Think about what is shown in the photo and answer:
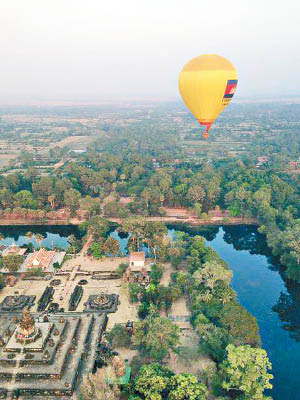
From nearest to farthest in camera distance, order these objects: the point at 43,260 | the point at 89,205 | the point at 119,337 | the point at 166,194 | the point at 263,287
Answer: the point at 119,337
the point at 263,287
the point at 43,260
the point at 89,205
the point at 166,194

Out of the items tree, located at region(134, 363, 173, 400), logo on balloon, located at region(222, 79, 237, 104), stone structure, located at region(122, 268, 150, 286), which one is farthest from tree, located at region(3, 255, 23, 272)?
logo on balloon, located at region(222, 79, 237, 104)

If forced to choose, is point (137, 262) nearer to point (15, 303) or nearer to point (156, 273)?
point (156, 273)

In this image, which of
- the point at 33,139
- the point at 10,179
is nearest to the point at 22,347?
the point at 10,179

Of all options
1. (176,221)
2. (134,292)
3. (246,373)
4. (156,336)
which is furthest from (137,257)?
(246,373)

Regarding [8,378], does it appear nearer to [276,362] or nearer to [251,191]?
[276,362]

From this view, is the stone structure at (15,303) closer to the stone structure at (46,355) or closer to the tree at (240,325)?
the stone structure at (46,355)

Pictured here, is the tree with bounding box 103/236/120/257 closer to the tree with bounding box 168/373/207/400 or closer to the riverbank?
the riverbank

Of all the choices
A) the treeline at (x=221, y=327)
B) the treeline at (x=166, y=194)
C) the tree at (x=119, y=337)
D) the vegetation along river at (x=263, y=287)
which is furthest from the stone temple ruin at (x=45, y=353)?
the treeline at (x=166, y=194)
